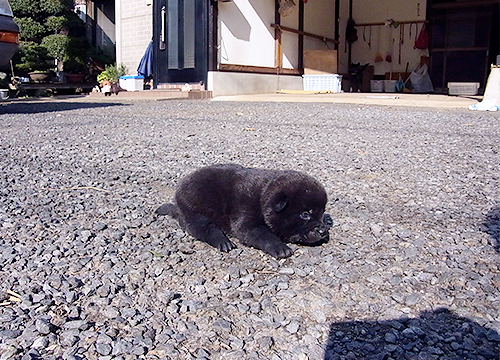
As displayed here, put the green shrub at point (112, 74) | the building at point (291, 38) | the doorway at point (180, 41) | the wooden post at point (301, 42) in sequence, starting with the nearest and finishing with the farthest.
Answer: the doorway at point (180, 41) → the building at point (291, 38) → the green shrub at point (112, 74) → the wooden post at point (301, 42)

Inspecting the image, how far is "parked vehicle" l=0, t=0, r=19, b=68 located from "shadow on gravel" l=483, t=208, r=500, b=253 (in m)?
5.31

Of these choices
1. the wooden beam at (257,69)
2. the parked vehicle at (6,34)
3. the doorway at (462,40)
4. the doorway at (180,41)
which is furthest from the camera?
the doorway at (462,40)

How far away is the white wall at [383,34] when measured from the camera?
47.5 ft

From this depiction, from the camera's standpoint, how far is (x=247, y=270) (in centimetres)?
160

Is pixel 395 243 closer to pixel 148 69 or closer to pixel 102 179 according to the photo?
pixel 102 179

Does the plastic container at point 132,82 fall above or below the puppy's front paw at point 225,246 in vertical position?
above

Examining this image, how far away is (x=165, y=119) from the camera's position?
564 cm

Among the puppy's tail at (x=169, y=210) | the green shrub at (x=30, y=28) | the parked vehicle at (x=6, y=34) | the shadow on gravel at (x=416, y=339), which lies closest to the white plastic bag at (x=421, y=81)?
the green shrub at (x=30, y=28)

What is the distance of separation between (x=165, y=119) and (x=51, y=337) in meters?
4.62

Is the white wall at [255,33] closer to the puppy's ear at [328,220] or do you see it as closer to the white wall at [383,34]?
the white wall at [383,34]

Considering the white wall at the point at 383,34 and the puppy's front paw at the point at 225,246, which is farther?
the white wall at the point at 383,34

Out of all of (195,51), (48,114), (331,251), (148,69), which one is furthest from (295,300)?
(148,69)

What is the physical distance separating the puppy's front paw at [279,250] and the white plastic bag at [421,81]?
1315 cm

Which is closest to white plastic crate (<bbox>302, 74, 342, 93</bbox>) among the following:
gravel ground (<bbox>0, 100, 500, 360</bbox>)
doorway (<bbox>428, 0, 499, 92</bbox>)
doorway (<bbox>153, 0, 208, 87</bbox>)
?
doorway (<bbox>153, 0, 208, 87</bbox>)
